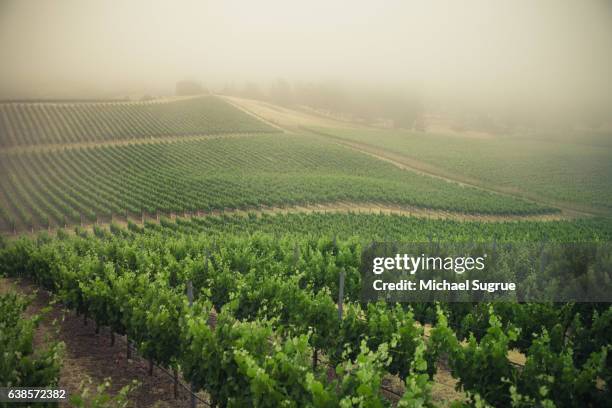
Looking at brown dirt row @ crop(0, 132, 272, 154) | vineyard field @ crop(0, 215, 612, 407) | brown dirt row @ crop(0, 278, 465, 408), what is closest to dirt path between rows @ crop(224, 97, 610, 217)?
brown dirt row @ crop(0, 132, 272, 154)

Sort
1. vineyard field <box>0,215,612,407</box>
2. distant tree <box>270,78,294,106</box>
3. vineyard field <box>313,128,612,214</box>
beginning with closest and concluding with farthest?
vineyard field <box>0,215,612,407</box>, vineyard field <box>313,128,612,214</box>, distant tree <box>270,78,294,106</box>

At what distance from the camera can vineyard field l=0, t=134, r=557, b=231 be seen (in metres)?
43.1

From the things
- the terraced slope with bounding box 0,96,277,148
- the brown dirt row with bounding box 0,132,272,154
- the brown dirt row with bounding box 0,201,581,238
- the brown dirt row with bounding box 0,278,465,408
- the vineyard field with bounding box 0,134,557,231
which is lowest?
the brown dirt row with bounding box 0,201,581,238

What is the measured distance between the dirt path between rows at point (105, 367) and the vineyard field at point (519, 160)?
2524 inches

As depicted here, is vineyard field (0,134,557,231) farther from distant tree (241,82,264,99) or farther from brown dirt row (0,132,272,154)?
distant tree (241,82,264,99)

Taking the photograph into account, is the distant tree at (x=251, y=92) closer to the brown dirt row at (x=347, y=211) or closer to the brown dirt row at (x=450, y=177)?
the brown dirt row at (x=450, y=177)

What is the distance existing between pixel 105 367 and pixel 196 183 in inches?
1613

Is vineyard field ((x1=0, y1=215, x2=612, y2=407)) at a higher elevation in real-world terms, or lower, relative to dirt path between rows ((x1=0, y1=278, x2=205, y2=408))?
higher

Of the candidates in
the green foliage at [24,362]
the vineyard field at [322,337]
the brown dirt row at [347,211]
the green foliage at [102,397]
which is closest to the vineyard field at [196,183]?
the brown dirt row at [347,211]

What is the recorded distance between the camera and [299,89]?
15325 centimetres

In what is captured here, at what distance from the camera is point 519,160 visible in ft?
299

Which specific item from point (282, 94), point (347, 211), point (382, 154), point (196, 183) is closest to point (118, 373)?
point (347, 211)

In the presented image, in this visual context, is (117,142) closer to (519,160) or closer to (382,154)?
(382,154)

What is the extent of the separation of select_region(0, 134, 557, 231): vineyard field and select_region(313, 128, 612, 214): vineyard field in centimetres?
1096
